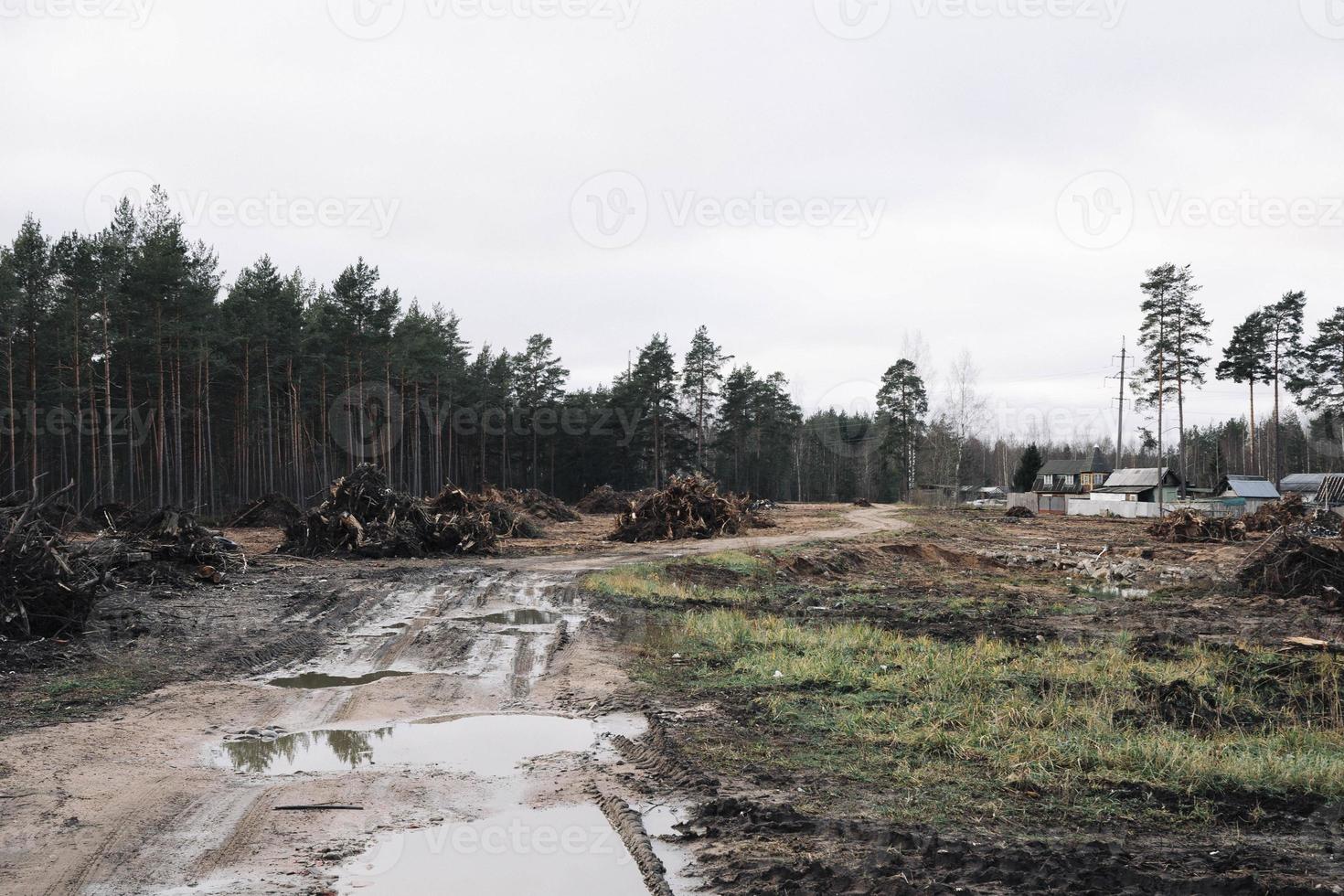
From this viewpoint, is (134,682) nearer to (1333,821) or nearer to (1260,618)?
(1333,821)

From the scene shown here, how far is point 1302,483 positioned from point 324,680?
65.1 meters

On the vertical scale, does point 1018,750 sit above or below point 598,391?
below

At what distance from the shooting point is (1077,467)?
82812 millimetres

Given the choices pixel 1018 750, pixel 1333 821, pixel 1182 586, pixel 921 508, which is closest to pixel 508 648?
pixel 1018 750

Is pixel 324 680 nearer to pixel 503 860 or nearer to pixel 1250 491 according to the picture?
pixel 503 860

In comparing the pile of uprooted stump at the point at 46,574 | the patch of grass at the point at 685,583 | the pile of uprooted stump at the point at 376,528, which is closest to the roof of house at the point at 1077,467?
the patch of grass at the point at 685,583

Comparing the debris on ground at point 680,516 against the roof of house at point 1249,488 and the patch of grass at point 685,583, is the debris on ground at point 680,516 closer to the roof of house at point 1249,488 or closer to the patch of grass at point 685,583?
the patch of grass at point 685,583

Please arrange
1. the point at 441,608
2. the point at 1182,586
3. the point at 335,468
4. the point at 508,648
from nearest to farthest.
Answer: the point at 508,648 < the point at 441,608 < the point at 1182,586 < the point at 335,468

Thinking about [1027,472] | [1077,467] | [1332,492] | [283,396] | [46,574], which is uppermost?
[283,396]

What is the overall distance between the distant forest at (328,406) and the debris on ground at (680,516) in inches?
649

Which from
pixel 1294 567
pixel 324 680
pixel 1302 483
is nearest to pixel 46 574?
pixel 324 680

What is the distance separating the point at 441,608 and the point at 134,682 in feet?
18.4

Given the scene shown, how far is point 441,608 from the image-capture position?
14086 mm

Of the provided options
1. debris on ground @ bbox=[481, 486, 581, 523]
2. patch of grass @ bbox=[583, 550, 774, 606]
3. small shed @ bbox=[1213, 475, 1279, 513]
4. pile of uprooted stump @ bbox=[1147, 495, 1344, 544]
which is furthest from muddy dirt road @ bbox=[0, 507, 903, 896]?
small shed @ bbox=[1213, 475, 1279, 513]
